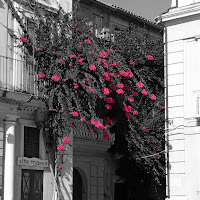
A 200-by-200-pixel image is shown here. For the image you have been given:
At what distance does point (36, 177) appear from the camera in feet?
56.6

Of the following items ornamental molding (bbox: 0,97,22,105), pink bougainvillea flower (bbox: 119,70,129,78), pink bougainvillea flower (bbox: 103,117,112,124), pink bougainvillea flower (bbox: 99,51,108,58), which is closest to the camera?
ornamental molding (bbox: 0,97,22,105)

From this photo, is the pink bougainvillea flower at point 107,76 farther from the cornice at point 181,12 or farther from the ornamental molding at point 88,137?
the cornice at point 181,12

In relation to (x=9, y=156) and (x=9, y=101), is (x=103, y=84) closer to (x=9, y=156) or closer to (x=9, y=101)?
(x=9, y=101)

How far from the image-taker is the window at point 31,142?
56.2 ft

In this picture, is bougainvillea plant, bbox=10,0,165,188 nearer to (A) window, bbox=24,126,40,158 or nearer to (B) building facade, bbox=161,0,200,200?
(A) window, bbox=24,126,40,158

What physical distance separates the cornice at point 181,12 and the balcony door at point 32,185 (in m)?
6.20

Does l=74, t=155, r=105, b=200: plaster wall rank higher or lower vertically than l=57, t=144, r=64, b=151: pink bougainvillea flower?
lower

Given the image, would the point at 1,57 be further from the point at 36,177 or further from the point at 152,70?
the point at 152,70

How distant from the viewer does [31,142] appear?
17281 mm

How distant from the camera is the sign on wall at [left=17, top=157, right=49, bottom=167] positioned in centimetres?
1662

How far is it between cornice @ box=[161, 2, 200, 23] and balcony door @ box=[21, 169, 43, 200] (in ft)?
20.3

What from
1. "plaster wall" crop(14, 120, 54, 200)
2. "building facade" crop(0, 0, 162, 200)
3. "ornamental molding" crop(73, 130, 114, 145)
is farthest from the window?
"ornamental molding" crop(73, 130, 114, 145)

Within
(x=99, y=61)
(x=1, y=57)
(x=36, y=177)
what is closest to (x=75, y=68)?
(x=99, y=61)

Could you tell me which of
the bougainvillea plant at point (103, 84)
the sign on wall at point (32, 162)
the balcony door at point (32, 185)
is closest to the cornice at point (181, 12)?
the bougainvillea plant at point (103, 84)
